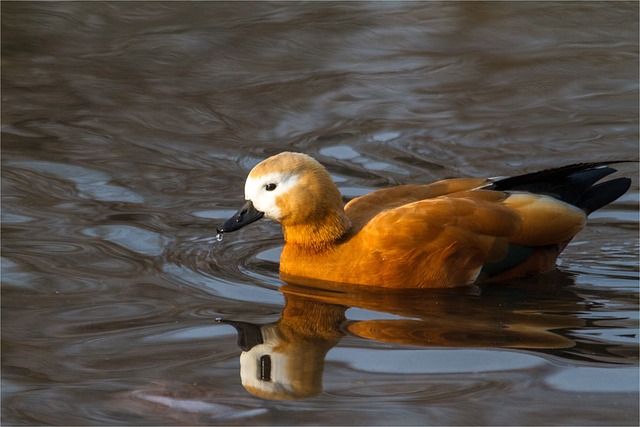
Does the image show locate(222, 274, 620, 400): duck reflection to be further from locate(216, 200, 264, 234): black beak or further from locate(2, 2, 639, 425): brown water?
locate(216, 200, 264, 234): black beak

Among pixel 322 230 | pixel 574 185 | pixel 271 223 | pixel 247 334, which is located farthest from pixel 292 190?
pixel 574 185

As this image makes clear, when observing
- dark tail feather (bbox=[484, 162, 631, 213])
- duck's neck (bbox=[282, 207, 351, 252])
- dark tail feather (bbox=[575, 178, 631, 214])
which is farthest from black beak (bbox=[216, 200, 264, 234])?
dark tail feather (bbox=[575, 178, 631, 214])

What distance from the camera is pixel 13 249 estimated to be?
725 cm

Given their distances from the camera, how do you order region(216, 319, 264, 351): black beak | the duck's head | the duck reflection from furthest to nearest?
the duck's head < region(216, 319, 264, 351): black beak < the duck reflection

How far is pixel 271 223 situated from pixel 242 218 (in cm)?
121

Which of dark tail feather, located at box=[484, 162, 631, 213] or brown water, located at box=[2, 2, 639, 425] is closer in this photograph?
brown water, located at box=[2, 2, 639, 425]

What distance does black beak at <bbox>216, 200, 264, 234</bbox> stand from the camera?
23.1 feet

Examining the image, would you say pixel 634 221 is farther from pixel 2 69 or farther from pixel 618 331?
pixel 2 69

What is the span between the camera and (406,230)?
22.4ft

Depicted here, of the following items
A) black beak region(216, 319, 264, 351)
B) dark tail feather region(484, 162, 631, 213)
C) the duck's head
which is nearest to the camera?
black beak region(216, 319, 264, 351)

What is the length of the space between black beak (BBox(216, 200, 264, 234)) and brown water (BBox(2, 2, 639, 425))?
0.97ft

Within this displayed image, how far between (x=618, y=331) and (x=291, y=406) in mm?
1916

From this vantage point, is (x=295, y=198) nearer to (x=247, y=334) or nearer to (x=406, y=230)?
(x=406, y=230)

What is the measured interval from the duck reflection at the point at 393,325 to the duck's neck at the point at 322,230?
0.26 meters
